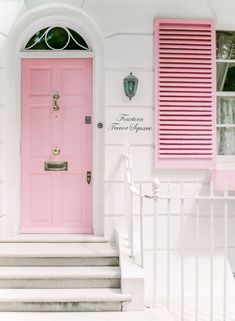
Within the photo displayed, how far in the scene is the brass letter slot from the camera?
5.80 m

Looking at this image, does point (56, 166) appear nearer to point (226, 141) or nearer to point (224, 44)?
point (226, 141)

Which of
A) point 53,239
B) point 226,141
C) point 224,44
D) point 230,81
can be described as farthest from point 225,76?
point 53,239

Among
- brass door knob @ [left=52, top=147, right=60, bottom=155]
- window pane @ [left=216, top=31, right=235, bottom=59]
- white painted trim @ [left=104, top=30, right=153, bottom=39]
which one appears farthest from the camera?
window pane @ [left=216, top=31, right=235, bottom=59]

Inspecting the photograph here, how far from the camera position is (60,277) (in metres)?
4.55

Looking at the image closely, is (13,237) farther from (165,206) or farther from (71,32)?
(71,32)

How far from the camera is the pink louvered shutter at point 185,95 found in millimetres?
5676

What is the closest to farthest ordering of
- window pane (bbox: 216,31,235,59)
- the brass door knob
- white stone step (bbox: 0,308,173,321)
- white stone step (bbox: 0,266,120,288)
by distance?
white stone step (bbox: 0,308,173,321) → white stone step (bbox: 0,266,120,288) → the brass door knob → window pane (bbox: 216,31,235,59)

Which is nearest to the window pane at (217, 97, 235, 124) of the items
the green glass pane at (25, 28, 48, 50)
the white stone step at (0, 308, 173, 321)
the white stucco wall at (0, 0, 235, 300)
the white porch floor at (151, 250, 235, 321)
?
the white stucco wall at (0, 0, 235, 300)

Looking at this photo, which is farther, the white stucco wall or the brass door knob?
the brass door knob

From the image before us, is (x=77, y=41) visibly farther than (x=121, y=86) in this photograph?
Yes

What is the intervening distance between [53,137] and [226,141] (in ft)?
8.21

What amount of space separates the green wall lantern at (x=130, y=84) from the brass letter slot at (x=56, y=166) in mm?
1330

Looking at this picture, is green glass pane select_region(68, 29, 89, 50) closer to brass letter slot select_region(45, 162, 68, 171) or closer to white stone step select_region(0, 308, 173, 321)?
brass letter slot select_region(45, 162, 68, 171)

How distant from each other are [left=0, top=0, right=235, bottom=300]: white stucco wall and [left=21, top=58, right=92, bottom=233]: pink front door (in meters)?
0.31
